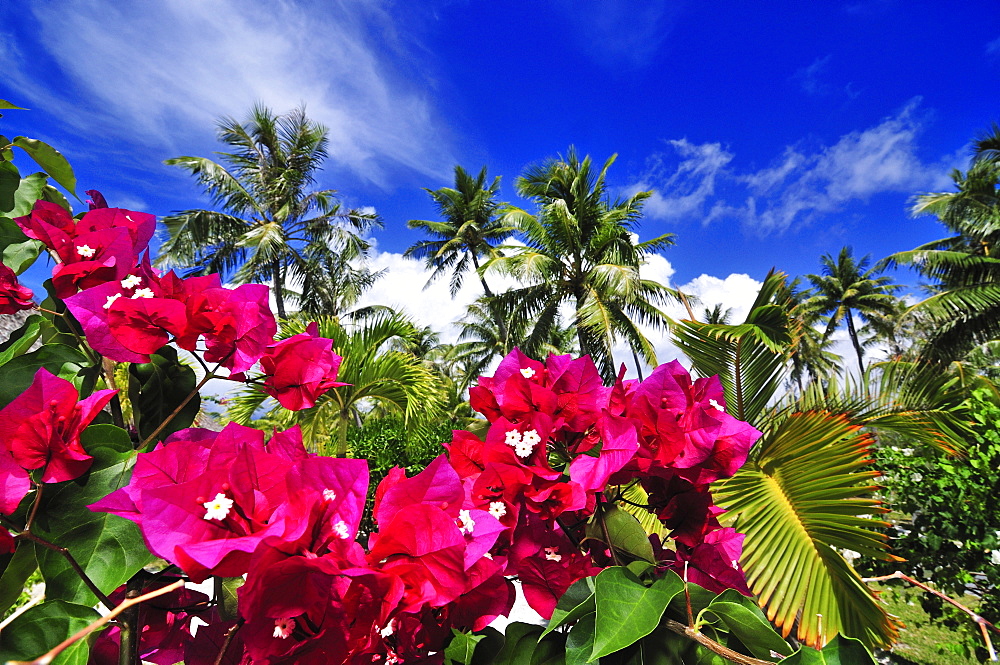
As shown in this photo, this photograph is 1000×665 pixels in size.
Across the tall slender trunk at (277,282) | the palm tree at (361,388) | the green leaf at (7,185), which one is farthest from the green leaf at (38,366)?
the tall slender trunk at (277,282)

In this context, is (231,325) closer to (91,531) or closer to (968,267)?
(91,531)

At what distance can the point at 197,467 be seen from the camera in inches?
13.7

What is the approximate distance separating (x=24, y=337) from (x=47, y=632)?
1.13 ft

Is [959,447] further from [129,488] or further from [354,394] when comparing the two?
[354,394]

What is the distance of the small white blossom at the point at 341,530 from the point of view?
32 cm

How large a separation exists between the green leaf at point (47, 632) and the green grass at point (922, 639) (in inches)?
139

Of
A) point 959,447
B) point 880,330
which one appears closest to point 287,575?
point 959,447

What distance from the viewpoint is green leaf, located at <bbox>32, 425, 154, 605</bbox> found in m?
0.37

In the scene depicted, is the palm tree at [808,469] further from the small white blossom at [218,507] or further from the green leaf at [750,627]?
the small white blossom at [218,507]

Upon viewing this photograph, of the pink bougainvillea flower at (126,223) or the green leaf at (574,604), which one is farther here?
the pink bougainvillea flower at (126,223)

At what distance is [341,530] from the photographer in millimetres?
323

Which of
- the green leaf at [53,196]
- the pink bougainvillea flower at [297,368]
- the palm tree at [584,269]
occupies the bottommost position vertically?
the pink bougainvillea flower at [297,368]

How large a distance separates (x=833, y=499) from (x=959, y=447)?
1.26 meters

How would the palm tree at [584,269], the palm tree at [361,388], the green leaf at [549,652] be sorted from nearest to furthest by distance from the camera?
1. the green leaf at [549,652]
2. the palm tree at [361,388]
3. the palm tree at [584,269]
